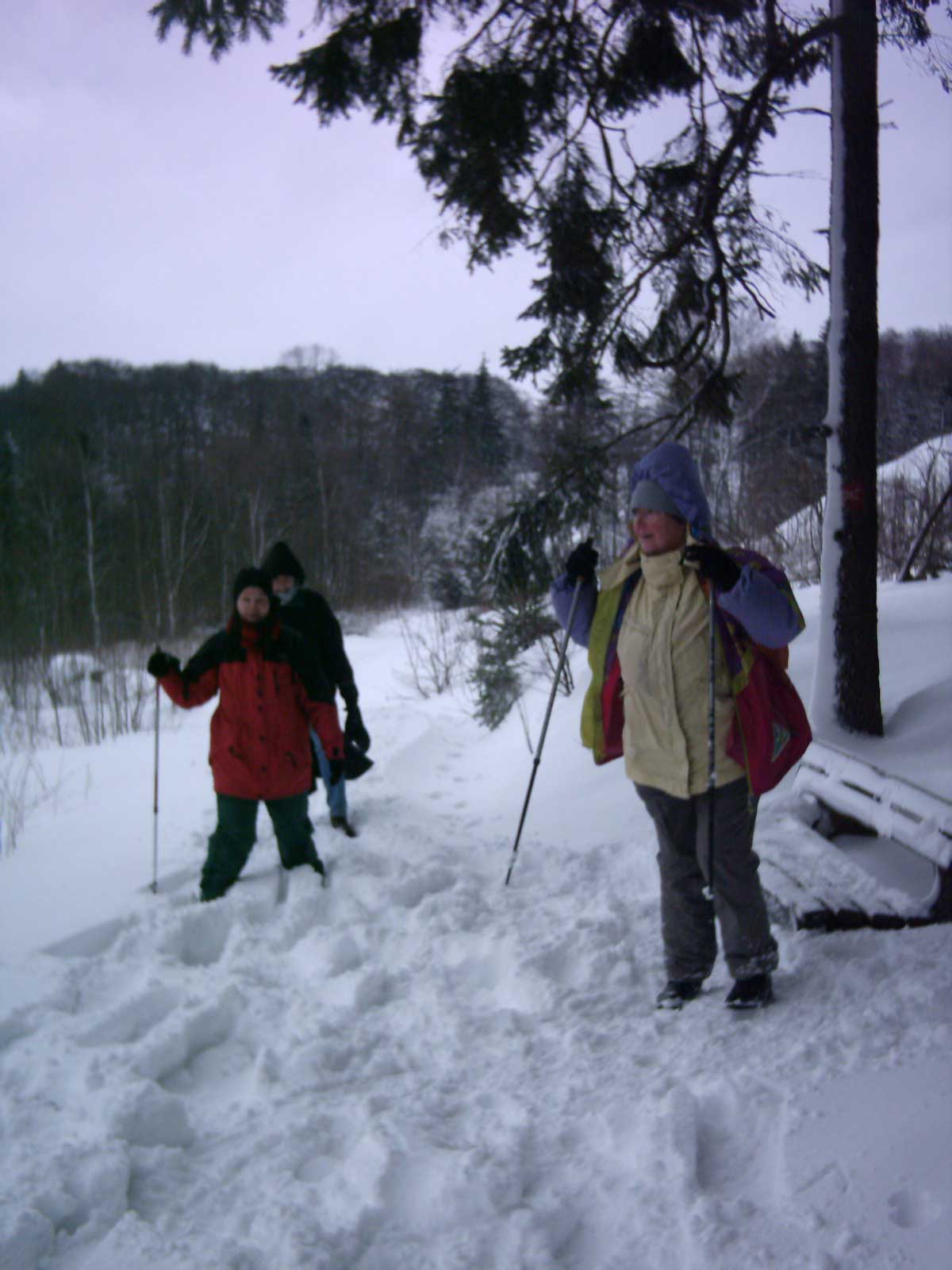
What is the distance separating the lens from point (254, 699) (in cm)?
414

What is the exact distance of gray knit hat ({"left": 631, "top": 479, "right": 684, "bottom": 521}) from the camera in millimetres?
2854

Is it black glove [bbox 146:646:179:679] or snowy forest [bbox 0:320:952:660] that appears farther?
snowy forest [bbox 0:320:952:660]

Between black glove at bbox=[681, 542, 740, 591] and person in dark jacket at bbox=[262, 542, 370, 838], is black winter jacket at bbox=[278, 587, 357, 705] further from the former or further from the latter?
black glove at bbox=[681, 542, 740, 591]

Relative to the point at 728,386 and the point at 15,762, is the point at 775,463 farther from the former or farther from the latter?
the point at 15,762

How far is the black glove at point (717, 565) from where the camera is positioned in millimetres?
2586

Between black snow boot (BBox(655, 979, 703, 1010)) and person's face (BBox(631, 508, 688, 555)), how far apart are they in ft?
5.02

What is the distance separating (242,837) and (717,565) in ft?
9.23

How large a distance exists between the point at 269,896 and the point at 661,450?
2.81 m

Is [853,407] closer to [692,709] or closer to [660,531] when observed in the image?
[660,531]

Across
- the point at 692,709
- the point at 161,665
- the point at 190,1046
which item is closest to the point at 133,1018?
the point at 190,1046

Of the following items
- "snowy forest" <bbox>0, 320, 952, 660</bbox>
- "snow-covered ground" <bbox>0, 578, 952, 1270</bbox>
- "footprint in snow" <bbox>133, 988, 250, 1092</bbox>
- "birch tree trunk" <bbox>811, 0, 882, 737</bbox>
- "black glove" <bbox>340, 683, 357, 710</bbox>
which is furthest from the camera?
"snowy forest" <bbox>0, 320, 952, 660</bbox>

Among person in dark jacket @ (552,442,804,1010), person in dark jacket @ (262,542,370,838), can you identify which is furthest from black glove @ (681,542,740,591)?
person in dark jacket @ (262,542,370,838)

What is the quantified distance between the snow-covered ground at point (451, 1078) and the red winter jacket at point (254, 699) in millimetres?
572

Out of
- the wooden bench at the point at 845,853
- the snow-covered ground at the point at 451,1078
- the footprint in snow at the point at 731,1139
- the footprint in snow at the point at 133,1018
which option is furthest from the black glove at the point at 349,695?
the footprint in snow at the point at 731,1139
